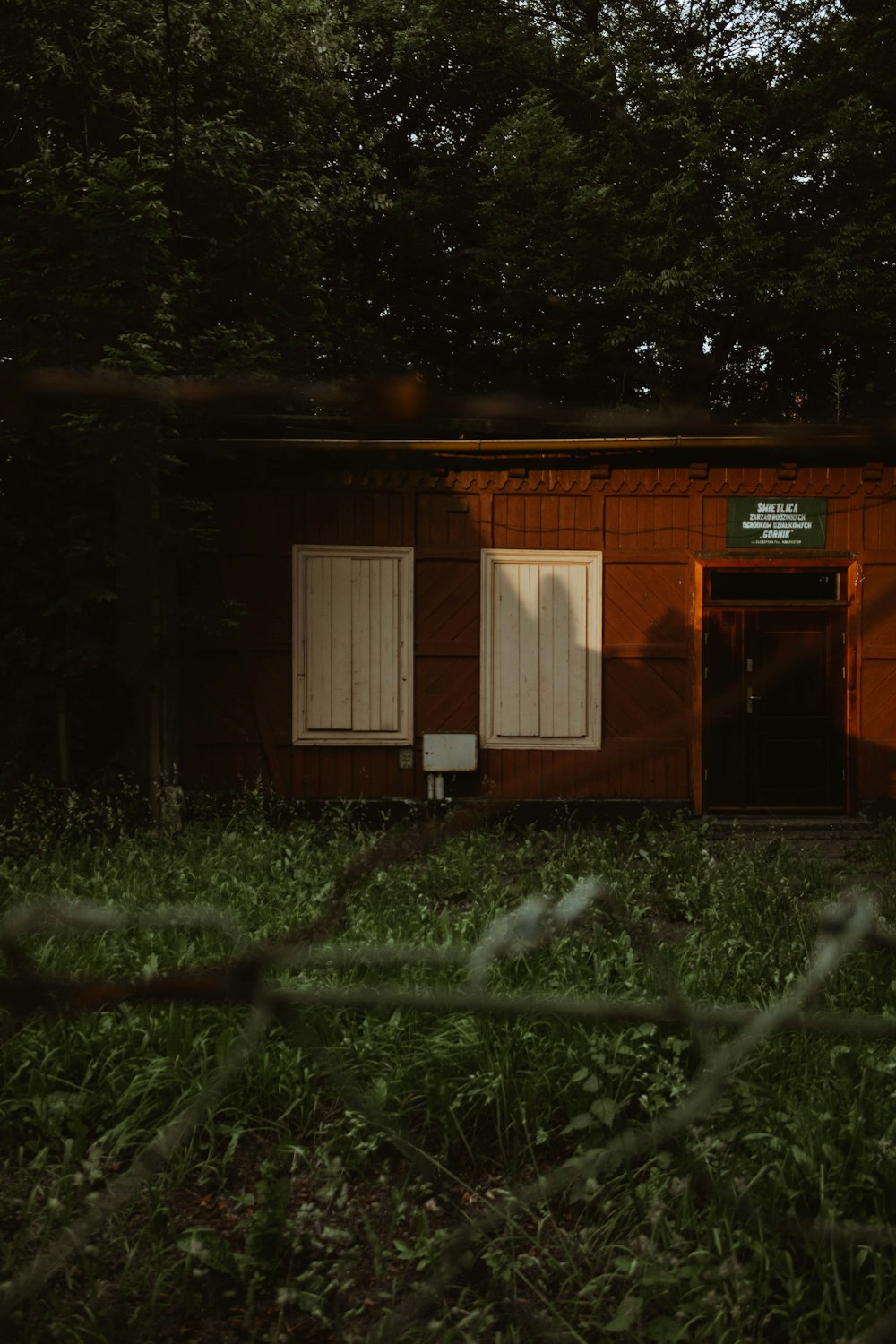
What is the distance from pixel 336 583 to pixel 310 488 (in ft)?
2.95

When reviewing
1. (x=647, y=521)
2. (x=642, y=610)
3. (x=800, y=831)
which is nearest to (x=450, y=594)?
(x=642, y=610)

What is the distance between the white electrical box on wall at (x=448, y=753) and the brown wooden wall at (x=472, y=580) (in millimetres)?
171

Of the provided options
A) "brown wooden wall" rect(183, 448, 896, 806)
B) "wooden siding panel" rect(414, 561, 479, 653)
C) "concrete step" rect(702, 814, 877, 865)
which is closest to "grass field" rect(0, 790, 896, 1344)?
"concrete step" rect(702, 814, 877, 865)

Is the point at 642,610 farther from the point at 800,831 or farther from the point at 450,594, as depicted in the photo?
the point at 800,831

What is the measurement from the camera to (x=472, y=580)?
10141mm

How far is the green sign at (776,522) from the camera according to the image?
1012cm

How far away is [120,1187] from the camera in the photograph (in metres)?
0.85

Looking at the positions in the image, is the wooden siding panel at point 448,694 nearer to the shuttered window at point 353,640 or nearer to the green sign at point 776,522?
the shuttered window at point 353,640

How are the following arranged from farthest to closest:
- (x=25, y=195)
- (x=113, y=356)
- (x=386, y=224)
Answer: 1. (x=386, y=224)
2. (x=25, y=195)
3. (x=113, y=356)

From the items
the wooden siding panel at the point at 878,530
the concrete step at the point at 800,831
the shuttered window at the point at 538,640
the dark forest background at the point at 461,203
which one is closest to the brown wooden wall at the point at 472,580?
the wooden siding panel at the point at 878,530

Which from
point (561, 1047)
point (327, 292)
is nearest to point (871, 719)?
point (561, 1047)

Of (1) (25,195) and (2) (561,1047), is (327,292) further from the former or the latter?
(2) (561,1047)

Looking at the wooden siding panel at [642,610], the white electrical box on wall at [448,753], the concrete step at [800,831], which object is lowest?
the concrete step at [800,831]

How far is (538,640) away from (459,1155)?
6.95m
